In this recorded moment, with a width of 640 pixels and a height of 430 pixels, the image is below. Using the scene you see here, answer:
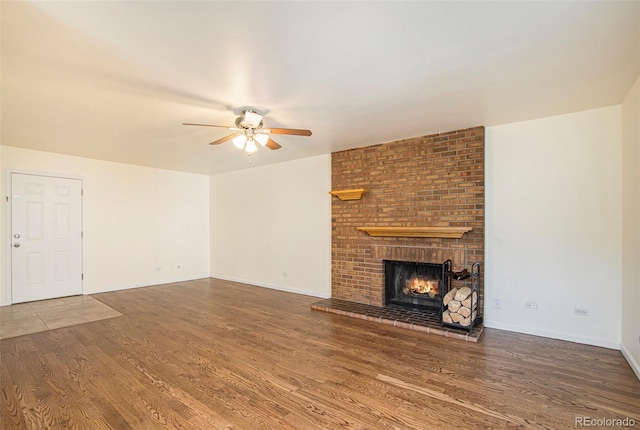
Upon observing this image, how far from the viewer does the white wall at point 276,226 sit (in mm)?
5504

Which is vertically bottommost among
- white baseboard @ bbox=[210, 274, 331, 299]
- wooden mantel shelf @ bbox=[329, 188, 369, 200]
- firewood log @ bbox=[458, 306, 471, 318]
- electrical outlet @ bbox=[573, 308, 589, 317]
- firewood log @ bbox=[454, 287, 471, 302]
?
white baseboard @ bbox=[210, 274, 331, 299]

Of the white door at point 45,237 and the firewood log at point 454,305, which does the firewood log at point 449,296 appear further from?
the white door at point 45,237

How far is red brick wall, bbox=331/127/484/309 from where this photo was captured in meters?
3.97

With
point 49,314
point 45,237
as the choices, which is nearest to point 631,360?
point 49,314

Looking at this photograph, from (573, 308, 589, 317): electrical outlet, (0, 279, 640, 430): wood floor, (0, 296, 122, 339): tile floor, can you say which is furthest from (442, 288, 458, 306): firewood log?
(0, 296, 122, 339): tile floor

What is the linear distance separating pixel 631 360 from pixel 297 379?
3035 mm

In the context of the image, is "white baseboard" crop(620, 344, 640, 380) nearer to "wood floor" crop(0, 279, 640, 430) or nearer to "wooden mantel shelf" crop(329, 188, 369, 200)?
"wood floor" crop(0, 279, 640, 430)

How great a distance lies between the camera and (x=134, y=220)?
20.6 ft

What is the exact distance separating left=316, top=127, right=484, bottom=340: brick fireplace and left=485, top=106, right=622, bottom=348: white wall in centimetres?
21

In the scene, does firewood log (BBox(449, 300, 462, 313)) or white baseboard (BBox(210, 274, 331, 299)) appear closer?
firewood log (BBox(449, 300, 462, 313))

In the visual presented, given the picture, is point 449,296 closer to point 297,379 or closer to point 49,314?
point 297,379

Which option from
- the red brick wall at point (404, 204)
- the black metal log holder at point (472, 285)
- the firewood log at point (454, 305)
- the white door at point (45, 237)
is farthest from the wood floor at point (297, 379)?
the white door at point (45, 237)

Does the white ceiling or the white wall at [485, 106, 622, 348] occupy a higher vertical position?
the white ceiling

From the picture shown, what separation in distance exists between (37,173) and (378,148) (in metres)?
5.68
